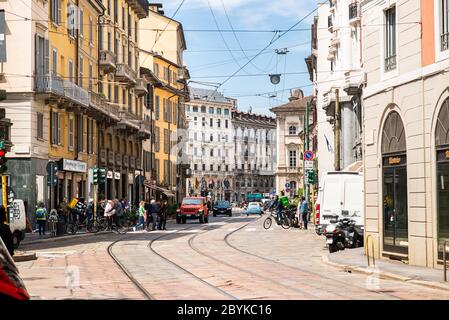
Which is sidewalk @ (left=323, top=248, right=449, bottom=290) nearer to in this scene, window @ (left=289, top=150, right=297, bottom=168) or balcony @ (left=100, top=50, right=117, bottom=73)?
balcony @ (left=100, top=50, right=117, bottom=73)

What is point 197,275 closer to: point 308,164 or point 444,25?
point 444,25

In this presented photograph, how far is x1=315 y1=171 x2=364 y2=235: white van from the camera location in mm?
29750

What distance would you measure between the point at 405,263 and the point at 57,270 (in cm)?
829

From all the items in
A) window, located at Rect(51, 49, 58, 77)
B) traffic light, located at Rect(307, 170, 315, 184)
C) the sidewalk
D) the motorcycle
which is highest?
window, located at Rect(51, 49, 58, 77)

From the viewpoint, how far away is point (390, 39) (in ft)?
71.8

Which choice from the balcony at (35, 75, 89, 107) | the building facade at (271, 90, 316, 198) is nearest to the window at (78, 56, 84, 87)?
the balcony at (35, 75, 89, 107)

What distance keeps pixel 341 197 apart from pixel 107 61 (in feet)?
98.9

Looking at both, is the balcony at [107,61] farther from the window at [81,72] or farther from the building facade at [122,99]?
the window at [81,72]

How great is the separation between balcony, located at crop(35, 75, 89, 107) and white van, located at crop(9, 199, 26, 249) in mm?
13564
